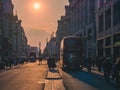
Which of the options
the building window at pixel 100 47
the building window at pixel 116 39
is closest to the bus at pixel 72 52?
the building window at pixel 116 39

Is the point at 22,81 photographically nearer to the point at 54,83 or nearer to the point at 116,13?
the point at 54,83

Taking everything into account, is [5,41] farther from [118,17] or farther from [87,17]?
[118,17]

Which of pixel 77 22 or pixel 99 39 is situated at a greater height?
pixel 77 22

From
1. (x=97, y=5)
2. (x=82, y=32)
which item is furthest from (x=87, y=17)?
(x=97, y=5)

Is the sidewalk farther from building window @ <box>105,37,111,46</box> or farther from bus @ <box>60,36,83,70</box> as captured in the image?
building window @ <box>105,37,111,46</box>

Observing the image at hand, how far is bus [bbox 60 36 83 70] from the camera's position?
5138 centimetres

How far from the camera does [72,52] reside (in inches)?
2047

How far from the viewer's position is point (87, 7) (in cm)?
9006

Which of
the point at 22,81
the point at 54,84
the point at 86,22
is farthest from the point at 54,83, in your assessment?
the point at 86,22

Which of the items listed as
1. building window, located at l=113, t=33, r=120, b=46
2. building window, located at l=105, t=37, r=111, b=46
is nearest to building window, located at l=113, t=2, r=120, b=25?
building window, located at l=113, t=33, r=120, b=46

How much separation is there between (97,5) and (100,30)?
4909mm

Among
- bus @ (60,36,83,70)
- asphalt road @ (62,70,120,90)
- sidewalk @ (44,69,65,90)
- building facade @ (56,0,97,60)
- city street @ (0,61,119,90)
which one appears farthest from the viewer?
building facade @ (56,0,97,60)

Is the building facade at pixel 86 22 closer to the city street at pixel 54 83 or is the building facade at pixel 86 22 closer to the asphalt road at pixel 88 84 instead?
the city street at pixel 54 83

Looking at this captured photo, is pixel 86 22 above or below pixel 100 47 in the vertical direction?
above
